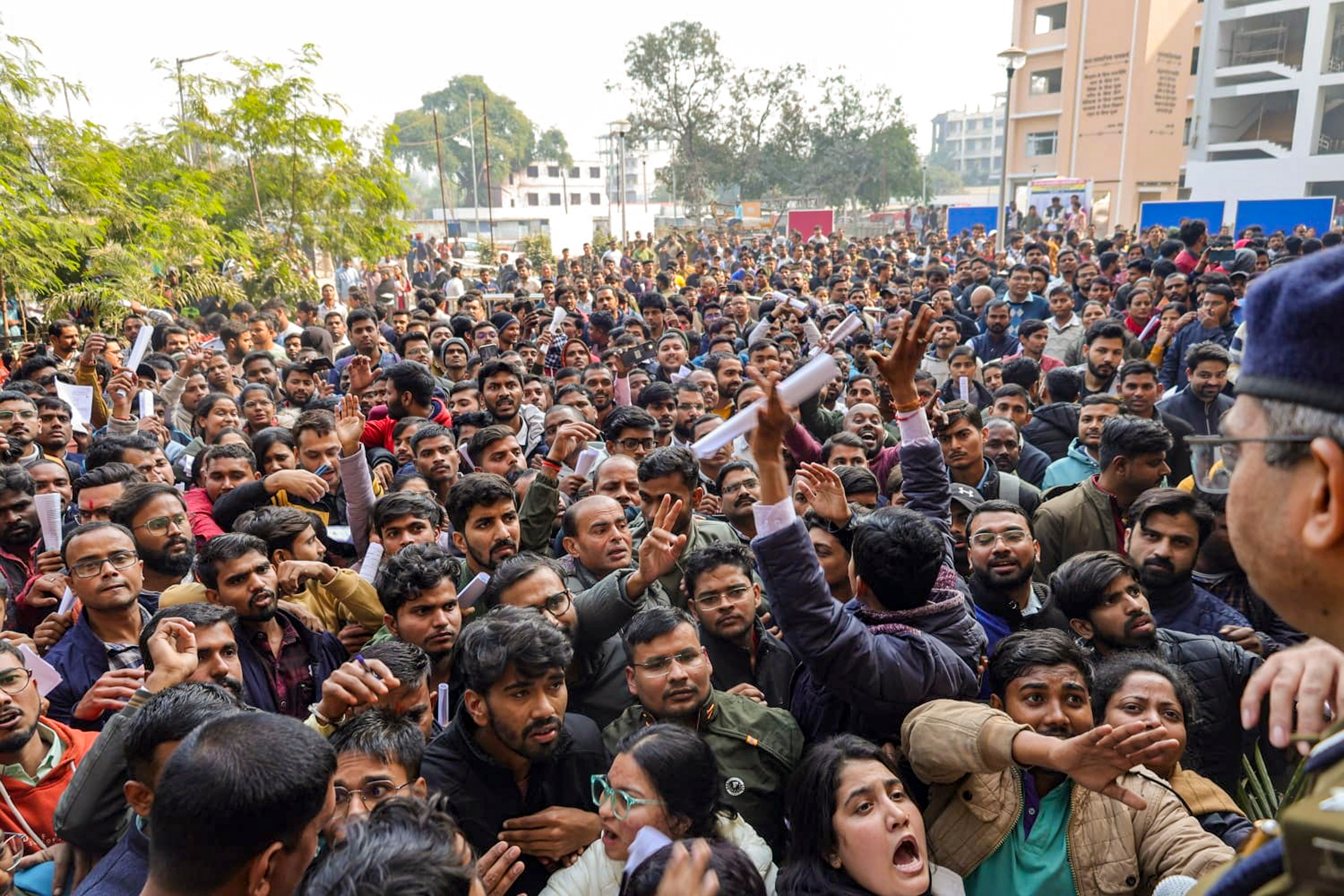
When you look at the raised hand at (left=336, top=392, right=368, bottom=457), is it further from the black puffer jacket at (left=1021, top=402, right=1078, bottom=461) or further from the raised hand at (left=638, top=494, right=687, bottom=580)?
the black puffer jacket at (left=1021, top=402, right=1078, bottom=461)

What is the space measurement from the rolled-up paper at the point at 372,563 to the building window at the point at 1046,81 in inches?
1794

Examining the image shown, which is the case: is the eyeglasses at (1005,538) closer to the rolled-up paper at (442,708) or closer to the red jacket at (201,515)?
the rolled-up paper at (442,708)

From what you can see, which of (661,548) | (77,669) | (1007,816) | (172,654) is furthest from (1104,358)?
(77,669)

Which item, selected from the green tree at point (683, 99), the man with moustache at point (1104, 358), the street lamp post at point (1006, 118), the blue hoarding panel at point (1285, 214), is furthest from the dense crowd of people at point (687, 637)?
the green tree at point (683, 99)

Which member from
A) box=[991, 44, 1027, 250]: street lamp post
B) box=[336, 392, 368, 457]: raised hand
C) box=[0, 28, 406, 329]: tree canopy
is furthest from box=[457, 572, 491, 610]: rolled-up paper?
box=[991, 44, 1027, 250]: street lamp post

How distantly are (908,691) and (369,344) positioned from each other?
8.38 meters

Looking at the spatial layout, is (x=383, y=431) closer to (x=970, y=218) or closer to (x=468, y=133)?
(x=970, y=218)

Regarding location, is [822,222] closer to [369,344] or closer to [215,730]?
[369,344]

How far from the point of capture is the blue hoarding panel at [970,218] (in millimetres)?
28734

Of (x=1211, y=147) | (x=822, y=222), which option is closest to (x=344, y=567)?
(x=822, y=222)

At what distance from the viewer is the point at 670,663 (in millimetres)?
2875

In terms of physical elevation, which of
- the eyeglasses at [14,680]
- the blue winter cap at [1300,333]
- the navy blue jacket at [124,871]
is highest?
the blue winter cap at [1300,333]

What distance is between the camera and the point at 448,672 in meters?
3.42

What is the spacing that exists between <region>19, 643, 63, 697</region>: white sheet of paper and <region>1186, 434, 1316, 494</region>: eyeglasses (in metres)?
3.17
